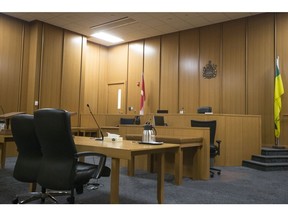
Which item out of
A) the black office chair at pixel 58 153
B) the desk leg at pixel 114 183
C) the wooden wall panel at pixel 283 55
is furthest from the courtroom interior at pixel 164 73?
the black office chair at pixel 58 153

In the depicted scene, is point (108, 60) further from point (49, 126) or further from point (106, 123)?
point (49, 126)

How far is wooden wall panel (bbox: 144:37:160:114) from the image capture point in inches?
352

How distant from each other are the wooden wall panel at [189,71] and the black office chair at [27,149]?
5.95 m

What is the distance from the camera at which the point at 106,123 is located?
8.00 m

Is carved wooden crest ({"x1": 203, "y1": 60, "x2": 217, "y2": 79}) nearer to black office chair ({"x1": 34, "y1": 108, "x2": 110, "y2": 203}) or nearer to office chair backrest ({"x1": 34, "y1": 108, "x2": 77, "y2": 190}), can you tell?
black office chair ({"x1": 34, "y1": 108, "x2": 110, "y2": 203})

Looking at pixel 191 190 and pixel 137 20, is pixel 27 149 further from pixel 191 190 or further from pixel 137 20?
pixel 137 20

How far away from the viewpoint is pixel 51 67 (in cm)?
786

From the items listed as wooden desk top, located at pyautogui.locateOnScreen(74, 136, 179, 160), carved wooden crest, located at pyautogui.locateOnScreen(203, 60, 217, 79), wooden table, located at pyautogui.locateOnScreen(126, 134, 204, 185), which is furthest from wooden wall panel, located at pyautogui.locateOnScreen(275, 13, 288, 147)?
wooden desk top, located at pyautogui.locateOnScreen(74, 136, 179, 160)

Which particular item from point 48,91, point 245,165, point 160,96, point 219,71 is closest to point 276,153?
point 245,165

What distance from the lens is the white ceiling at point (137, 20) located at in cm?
712

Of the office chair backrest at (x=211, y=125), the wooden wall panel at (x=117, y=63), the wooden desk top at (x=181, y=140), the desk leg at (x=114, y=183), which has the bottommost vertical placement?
the desk leg at (x=114, y=183)

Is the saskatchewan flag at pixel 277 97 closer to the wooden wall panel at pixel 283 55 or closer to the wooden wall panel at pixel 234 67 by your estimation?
the wooden wall panel at pixel 283 55

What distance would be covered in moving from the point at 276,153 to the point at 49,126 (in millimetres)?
5291

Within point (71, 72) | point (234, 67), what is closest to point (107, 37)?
point (71, 72)
